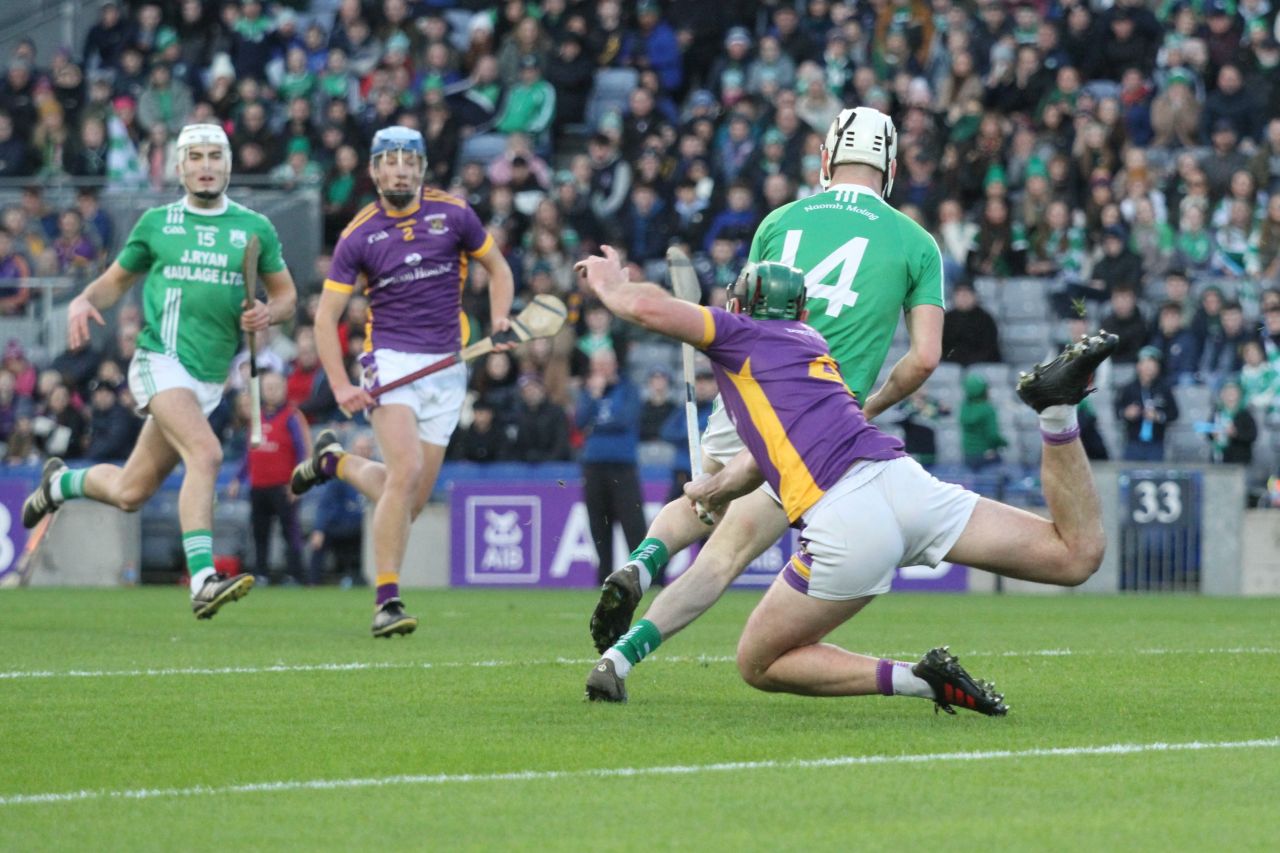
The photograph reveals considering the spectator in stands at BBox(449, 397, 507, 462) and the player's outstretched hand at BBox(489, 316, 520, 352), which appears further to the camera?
the spectator in stands at BBox(449, 397, 507, 462)

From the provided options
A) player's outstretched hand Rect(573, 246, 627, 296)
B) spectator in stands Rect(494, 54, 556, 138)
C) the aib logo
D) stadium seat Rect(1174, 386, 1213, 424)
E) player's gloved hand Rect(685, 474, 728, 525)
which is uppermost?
spectator in stands Rect(494, 54, 556, 138)

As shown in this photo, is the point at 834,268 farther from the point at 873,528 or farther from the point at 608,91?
the point at 608,91

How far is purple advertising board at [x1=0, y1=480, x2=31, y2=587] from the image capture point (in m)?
20.1

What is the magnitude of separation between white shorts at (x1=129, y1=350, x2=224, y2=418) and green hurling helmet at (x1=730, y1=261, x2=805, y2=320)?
205 inches

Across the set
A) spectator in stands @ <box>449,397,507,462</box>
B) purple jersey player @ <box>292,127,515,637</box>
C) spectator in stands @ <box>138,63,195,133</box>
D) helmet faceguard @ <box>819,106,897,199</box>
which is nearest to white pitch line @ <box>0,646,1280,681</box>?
purple jersey player @ <box>292,127,515,637</box>

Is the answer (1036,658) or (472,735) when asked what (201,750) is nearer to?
(472,735)

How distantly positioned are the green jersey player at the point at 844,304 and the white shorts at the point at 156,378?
4245 millimetres

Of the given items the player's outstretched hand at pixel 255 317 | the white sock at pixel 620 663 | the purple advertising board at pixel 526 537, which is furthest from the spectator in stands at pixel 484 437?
the white sock at pixel 620 663

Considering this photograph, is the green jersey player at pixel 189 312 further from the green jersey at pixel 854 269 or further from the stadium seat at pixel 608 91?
the stadium seat at pixel 608 91

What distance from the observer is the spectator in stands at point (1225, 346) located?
19.6 meters

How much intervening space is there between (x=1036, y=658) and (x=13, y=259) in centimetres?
1634

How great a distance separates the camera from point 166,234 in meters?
12.0

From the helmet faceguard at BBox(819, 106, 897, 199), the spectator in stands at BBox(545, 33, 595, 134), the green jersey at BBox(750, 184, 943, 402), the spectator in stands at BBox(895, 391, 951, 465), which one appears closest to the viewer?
the green jersey at BBox(750, 184, 943, 402)

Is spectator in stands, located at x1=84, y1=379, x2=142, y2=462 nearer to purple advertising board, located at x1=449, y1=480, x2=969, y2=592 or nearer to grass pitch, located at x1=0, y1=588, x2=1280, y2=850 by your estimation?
purple advertising board, located at x1=449, y1=480, x2=969, y2=592
